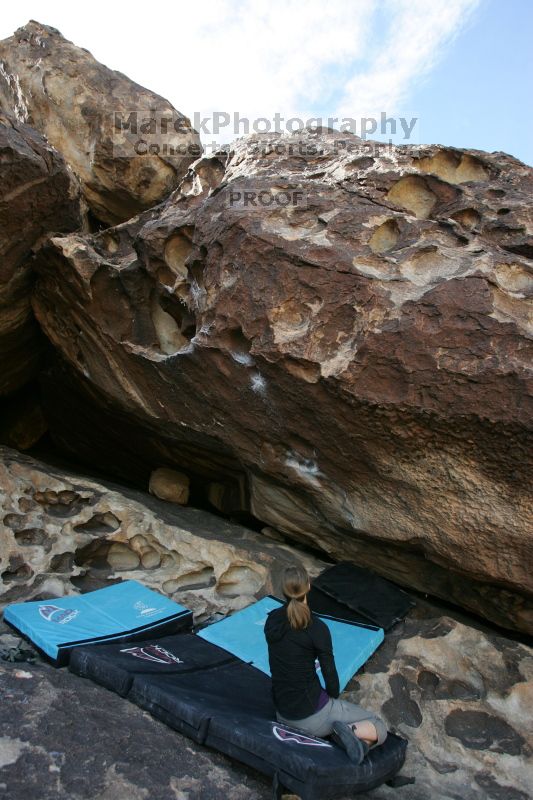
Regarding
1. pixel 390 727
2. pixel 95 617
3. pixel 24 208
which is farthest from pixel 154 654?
pixel 24 208

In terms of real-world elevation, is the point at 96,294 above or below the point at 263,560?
above

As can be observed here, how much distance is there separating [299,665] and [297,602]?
0.29m

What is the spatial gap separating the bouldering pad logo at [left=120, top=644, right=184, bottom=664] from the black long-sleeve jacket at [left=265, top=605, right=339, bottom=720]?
89 centimetres

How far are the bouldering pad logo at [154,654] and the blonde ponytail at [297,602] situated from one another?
1.06 metres

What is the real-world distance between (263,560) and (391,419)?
1803 millimetres

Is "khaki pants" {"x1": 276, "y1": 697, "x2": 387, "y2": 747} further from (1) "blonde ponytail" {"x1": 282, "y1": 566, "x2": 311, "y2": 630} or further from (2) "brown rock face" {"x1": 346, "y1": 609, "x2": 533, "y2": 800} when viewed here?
(1) "blonde ponytail" {"x1": 282, "y1": 566, "x2": 311, "y2": 630}

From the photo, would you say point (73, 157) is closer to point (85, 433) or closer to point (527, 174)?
point (85, 433)

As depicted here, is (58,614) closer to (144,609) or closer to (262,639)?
(144,609)

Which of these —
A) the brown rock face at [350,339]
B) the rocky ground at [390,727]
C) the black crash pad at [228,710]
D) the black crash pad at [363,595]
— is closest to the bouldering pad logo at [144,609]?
the black crash pad at [228,710]

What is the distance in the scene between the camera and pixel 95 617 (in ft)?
12.4

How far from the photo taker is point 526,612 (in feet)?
13.4

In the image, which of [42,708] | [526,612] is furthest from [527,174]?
[42,708]

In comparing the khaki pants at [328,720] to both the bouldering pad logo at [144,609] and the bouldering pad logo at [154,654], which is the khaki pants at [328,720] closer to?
the bouldering pad logo at [154,654]

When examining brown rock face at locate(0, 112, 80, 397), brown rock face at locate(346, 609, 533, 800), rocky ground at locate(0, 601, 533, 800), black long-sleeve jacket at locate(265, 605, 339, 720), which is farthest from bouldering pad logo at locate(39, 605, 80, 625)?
brown rock face at locate(0, 112, 80, 397)
